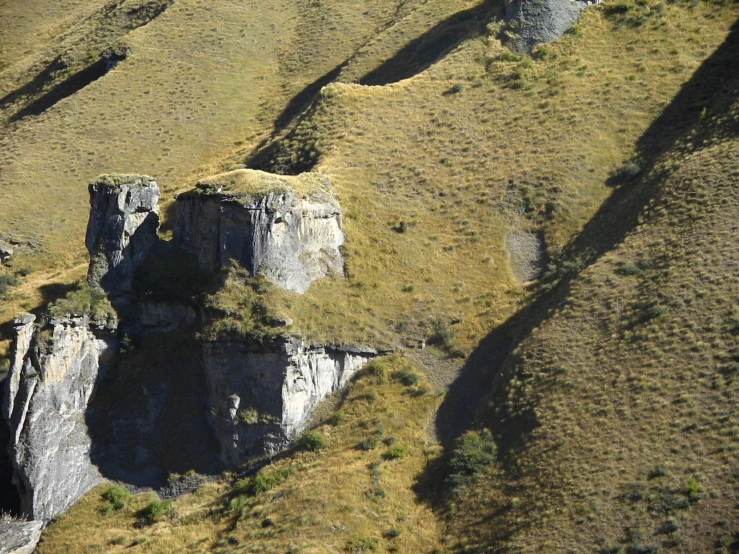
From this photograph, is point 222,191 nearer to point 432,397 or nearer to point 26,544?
point 432,397

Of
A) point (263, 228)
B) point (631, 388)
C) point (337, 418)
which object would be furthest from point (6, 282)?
point (631, 388)

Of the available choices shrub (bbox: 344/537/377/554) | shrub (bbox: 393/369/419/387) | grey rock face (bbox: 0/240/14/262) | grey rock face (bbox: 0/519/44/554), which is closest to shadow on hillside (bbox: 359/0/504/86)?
grey rock face (bbox: 0/240/14/262)

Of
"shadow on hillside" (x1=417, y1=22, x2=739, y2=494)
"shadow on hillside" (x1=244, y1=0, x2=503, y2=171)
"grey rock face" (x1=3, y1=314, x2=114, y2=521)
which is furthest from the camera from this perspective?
"shadow on hillside" (x1=244, y1=0, x2=503, y2=171)

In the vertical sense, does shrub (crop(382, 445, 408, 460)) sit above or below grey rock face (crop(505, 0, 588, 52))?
below

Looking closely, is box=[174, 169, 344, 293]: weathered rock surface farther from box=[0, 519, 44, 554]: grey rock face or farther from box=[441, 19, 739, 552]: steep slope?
box=[0, 519, 44, 554]: grey rock face

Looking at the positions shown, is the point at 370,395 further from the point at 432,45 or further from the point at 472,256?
the point at 432,45
